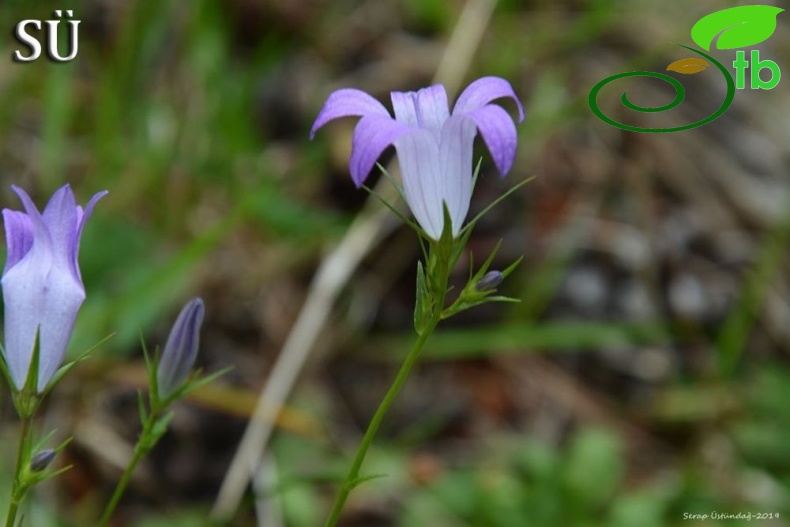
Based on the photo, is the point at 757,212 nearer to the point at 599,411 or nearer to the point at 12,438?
the point at 599,411

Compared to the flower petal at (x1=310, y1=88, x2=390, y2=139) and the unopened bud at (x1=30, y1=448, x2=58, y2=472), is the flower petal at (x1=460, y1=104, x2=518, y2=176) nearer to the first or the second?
the flower petal at (x1=310, y1=88, x2=390, y2=139)

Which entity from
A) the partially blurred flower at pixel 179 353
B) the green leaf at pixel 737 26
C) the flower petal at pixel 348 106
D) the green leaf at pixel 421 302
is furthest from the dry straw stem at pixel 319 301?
the flower petal at pixel 348 106

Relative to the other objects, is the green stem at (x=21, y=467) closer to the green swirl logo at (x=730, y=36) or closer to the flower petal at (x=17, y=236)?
the flower petal at (x=17, y=236)

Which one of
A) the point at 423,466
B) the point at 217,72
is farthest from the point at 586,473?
the point at 217,72

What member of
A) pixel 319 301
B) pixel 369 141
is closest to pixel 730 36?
pixel 319 301

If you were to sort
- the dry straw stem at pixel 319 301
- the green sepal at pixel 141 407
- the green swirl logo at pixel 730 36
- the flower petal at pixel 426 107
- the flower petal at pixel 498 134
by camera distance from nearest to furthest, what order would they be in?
the flower petal at pixel 498 134 < the green sepal at pixel 141 407 < the flower petal at pixel 426 107 < the dry straw stem at pixel 319 301 < the green swirl logo at pixel 730 36

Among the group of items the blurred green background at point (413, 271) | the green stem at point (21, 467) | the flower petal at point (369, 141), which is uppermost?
the flower petal at point (369, 141)

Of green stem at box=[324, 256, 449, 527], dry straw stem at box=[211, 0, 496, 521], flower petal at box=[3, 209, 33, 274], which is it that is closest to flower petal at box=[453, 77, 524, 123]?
green stem at box=[324, 256, 449, 527]
